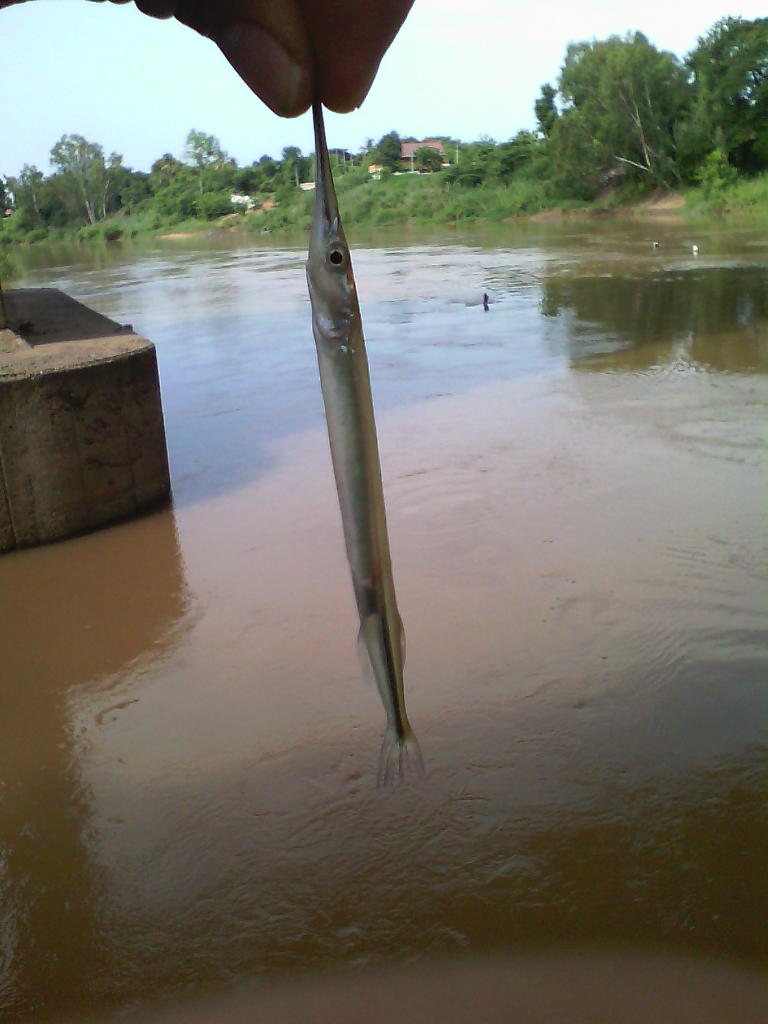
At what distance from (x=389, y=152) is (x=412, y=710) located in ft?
233

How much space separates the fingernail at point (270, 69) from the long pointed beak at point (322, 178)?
0.43 m

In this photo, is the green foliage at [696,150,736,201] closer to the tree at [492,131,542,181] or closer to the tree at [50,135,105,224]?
the tree at [492,131,542,181]

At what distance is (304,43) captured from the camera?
1.78m

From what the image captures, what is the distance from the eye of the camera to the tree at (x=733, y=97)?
1535 inches

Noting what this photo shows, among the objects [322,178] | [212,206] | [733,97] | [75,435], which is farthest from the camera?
[212,206]

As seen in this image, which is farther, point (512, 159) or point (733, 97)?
point (512, 159)

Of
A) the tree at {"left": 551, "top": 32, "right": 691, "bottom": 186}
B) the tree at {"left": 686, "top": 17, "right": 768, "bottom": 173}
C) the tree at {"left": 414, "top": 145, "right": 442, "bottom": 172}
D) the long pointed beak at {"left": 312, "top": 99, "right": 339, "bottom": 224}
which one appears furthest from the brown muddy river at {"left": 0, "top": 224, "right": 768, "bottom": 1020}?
the tree at {"left": 414, "top": 145, "right": 442, "bottom": 172}

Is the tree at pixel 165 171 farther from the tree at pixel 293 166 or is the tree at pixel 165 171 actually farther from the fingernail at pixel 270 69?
the fingernail at pixel 270 69

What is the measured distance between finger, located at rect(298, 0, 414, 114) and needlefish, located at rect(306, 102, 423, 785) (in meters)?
0.46

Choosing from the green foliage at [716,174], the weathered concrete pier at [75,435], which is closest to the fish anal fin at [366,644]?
the weathered concrete pier at [75,435]

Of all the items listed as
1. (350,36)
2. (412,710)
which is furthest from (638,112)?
(350,36)

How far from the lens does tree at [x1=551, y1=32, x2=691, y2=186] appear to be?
42.3m

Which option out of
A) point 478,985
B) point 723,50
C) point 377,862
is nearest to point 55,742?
point 377,862

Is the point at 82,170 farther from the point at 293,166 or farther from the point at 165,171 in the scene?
the point at 293,166
